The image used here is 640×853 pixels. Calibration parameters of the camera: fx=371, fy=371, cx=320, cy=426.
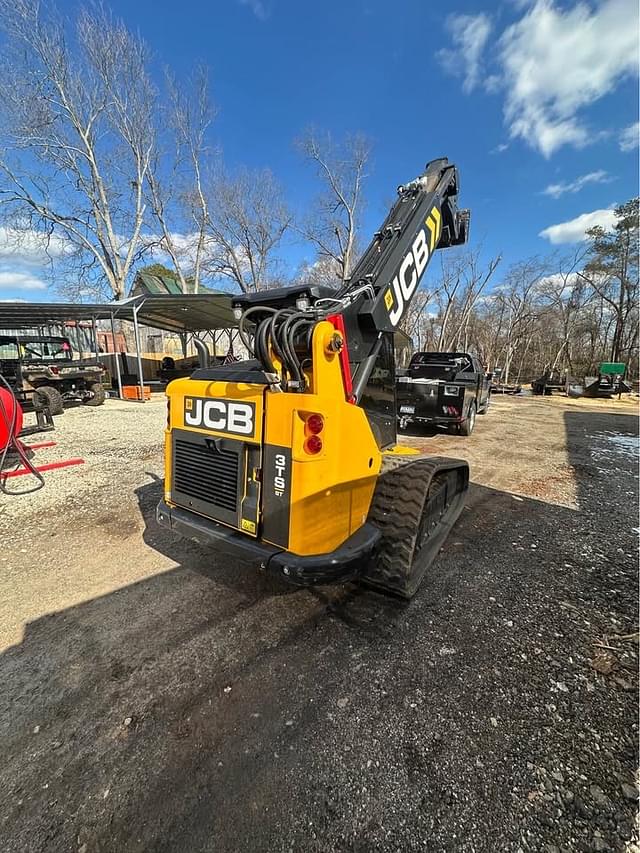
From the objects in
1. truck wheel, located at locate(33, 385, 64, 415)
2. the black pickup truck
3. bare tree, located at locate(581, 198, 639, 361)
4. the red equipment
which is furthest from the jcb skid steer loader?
bare tree, located at locate(581, 198, 639, 361)

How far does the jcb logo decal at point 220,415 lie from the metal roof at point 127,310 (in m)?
9.59

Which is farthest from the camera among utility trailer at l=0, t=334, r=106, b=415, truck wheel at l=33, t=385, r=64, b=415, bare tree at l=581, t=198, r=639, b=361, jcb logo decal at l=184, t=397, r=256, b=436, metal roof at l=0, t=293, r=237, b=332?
bare tree at l=581, t=198, r=639, b=361

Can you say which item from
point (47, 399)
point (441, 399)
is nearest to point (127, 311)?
point (47, 399)

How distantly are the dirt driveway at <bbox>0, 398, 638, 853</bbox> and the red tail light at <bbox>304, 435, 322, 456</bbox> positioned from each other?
4.12 feet

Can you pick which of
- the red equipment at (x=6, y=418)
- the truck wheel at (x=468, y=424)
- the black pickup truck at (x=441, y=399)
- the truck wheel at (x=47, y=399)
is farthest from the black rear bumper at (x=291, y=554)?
the truck wheel at (x=47, y=399)

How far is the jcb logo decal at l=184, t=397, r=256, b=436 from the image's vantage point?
237cm

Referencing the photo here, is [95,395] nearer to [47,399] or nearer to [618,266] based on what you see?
[47,399]

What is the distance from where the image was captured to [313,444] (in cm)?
213

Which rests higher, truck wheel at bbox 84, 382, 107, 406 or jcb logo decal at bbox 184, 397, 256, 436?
jcb logo decal at bbox 184, 397, 256, 436

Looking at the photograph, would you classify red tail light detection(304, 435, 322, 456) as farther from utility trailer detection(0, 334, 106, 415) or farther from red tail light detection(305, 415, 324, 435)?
utility trailer detection(0, 334, 106, 415)

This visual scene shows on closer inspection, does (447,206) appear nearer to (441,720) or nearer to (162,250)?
(441,720)

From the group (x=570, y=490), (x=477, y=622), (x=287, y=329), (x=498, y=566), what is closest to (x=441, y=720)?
(x=477, y=622)

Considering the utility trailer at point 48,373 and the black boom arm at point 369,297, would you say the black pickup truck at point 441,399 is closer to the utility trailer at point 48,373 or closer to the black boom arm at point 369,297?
the black boom arm at point 369,297

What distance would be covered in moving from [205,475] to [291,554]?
90cm
